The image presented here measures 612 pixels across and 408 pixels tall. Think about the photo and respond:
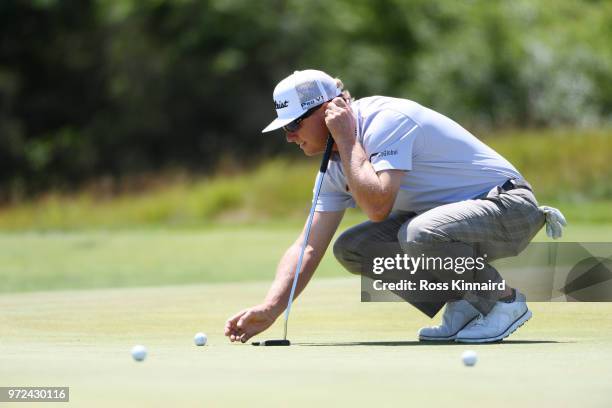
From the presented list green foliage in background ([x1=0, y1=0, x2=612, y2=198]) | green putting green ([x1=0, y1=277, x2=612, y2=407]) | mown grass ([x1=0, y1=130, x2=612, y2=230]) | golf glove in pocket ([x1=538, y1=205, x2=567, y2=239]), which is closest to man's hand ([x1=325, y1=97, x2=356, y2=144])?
green putting green ([x1=0, y1=277, x2=612, y2=407])

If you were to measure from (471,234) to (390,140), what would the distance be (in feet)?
2.26

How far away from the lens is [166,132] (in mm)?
44656

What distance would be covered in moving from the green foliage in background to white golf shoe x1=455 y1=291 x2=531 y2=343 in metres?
32.9

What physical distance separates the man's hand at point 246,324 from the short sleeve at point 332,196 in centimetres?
76

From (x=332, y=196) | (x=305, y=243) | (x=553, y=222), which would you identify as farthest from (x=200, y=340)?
(x=553, y=222)

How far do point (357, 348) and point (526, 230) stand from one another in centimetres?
131

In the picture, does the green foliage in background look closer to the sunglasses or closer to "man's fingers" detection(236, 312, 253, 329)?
the sunglasses

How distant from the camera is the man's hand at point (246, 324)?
675 centimetres

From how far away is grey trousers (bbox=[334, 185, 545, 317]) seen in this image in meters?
6.69

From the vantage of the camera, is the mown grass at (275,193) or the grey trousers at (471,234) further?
the mown grass at (275,193)

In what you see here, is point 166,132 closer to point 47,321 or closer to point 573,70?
point 573,70

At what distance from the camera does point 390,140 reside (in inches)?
261

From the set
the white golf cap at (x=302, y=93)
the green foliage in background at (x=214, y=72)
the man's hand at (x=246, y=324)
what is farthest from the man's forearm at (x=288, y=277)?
the green foliage in background at (x=214, y=72)

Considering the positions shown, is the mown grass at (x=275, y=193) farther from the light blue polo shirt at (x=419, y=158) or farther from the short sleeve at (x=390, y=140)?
the short sleeve at (x=390, y=140)
